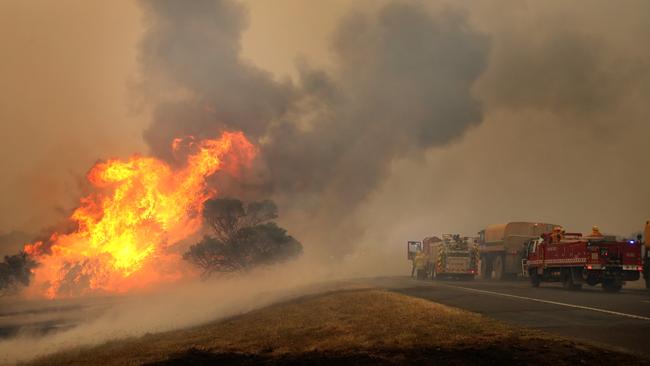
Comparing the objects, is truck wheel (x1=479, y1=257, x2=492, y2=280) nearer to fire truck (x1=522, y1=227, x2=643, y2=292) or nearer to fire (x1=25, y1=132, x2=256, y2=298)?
fire truck (x1=522, y1=227, x2=643, y2=292)

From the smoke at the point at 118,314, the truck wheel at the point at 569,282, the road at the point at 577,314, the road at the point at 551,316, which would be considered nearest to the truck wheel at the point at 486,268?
the smoke at the point at 118,314

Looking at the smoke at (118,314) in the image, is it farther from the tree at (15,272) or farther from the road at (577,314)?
the road at (577,314)

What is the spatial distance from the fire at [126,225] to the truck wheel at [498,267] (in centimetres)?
2265

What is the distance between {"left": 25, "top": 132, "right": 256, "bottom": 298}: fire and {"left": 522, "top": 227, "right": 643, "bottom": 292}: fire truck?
87.9 ft

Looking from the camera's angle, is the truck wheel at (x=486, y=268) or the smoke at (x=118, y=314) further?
the truck wheel at (x=486, y=268)

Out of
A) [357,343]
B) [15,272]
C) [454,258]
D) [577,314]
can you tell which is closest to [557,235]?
[454,258]

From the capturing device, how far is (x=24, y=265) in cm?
4466

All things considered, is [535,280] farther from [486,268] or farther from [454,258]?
[486,268]

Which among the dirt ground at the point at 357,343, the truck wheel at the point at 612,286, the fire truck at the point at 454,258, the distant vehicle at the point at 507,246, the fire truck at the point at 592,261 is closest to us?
the dirt ground at the point at 357,343

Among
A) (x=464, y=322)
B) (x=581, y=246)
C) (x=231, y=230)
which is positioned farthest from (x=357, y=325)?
(x=231, y=230)

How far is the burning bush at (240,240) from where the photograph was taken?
4984cm

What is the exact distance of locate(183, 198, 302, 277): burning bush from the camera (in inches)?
1962

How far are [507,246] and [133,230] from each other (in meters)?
27.6

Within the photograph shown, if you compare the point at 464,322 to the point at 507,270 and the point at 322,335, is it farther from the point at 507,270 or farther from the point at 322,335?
the point at 507,270
